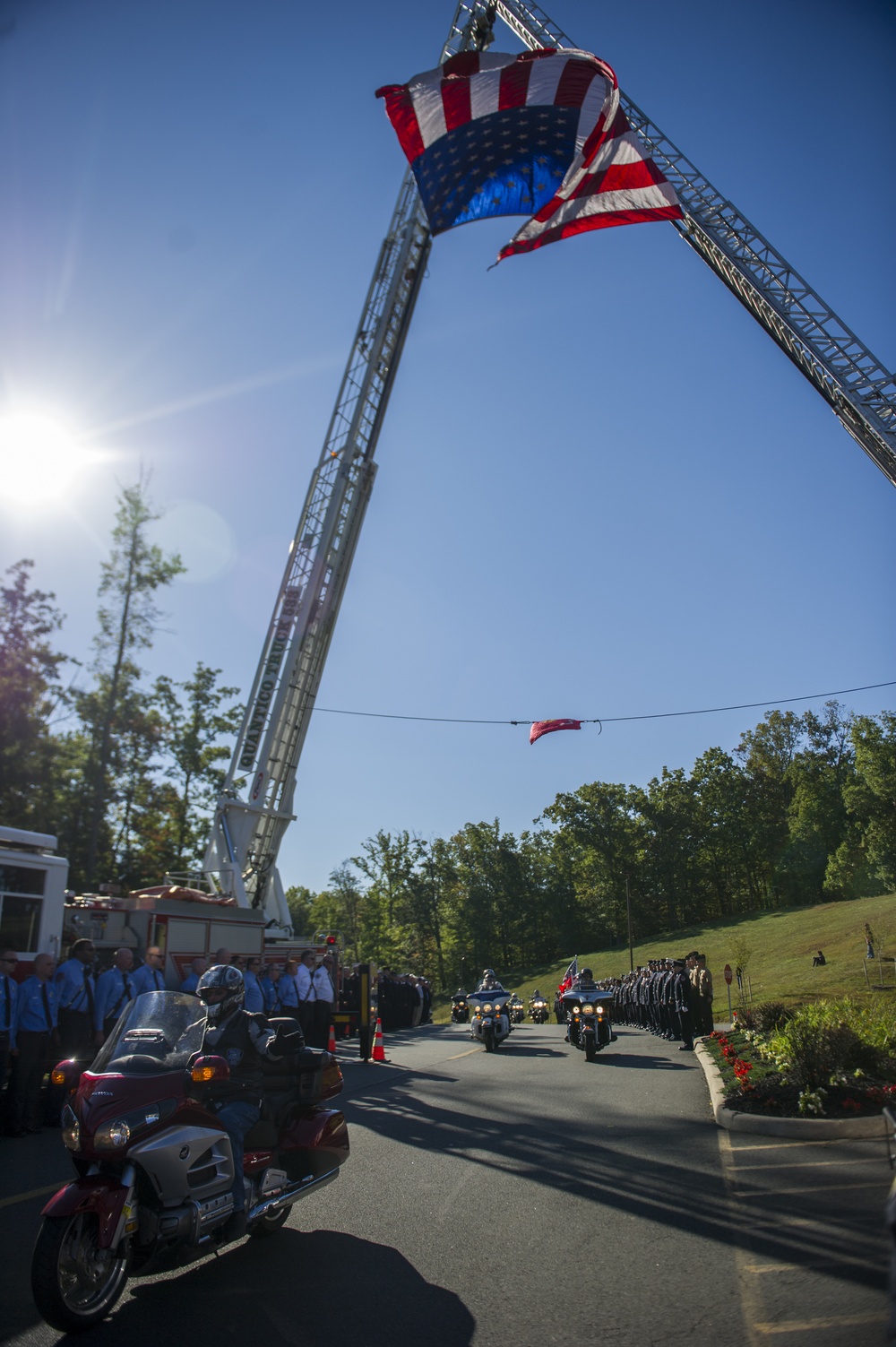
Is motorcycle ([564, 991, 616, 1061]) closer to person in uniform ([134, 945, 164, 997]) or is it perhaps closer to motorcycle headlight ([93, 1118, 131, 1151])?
person in uniform ([134, 945, 164, 997])

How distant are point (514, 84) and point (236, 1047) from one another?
45.5 ft

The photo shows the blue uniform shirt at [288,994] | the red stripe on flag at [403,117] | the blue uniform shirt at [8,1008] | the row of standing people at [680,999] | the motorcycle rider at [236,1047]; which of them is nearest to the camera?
the motorcycle rider at [236,1047]

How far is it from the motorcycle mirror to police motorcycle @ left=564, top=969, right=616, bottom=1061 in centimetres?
1169

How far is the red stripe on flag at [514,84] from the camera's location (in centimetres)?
1266

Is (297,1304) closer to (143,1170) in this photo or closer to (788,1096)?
(143,1170)

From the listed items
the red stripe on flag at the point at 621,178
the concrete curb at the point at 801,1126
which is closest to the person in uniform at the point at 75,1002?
the concrete curb at the point at 801,1126

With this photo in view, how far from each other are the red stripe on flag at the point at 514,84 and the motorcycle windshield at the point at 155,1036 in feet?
44.2

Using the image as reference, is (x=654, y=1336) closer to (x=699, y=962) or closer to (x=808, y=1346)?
(x=808, y=1346)

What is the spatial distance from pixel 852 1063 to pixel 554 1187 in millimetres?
4110

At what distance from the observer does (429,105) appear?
Result: 44.3ft

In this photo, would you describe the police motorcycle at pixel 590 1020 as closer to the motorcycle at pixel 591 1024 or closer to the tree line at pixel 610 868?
the motorcycle at pixel 591 1024

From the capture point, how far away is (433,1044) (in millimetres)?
19250

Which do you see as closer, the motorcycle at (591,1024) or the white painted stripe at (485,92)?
the white painted stripe at (485,92)

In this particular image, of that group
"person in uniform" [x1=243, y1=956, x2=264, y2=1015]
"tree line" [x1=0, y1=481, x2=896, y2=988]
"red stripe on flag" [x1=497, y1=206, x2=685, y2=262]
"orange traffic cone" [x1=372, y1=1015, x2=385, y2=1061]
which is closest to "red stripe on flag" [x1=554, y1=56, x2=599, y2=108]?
"red stripe on flag" [x1=497, y1=206, x2=685, y2=262]
